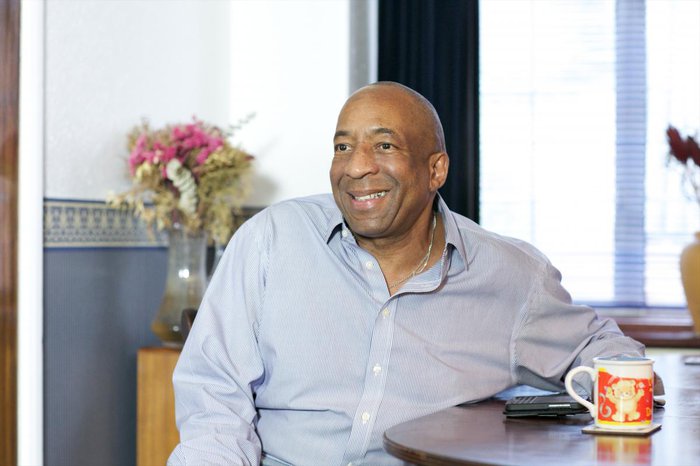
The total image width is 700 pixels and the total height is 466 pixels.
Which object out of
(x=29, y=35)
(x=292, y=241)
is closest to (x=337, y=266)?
(x=292, y=241)

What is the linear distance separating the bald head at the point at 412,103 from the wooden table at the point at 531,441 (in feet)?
1.97

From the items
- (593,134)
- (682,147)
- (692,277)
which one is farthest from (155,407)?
(593,134)

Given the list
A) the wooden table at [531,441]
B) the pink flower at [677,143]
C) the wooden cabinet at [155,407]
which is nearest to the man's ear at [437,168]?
the wooden table at [531,441]

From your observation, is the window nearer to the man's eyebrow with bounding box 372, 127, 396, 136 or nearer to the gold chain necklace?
the gold chain necklace

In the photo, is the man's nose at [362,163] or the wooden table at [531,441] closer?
the wooden table at [531,441]

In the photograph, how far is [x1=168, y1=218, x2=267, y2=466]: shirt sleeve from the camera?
1862 mm

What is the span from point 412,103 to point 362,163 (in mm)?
176

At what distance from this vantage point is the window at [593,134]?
457 cm

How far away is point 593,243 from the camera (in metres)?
4.63

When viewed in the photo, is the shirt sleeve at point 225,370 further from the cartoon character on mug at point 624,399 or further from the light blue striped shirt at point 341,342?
the cartoon character on mug at point 624,399

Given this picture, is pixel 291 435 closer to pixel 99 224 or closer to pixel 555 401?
pixel 555 401

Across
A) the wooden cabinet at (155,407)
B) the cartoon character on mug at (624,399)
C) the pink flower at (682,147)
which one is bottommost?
the wooden cabinet at (155,407)

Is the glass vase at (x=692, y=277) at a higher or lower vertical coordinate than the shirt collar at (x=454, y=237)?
lower

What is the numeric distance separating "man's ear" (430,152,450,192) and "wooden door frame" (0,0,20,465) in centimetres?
136
